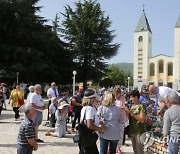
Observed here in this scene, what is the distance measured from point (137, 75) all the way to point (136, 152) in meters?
100

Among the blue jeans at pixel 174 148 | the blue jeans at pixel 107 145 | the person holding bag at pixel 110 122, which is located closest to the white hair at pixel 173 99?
the blue jeans at pixel 174 148

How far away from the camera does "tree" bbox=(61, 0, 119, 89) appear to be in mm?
54781

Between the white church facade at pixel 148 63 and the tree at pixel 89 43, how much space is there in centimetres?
5067

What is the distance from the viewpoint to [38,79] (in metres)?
48.2

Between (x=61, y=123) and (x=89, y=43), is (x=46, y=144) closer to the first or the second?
(x=61, y=123)

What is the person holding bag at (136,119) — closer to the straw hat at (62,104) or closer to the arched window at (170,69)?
the straw hat at (62,104)

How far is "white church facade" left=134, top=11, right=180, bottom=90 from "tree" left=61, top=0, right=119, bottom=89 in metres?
50.7

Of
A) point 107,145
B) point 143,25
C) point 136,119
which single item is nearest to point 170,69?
point 143,25

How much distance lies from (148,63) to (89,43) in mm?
54482

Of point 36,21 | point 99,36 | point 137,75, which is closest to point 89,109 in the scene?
point 36,21

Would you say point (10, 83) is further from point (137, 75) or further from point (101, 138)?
point (137, 75)

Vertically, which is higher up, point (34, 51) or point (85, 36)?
point (85, 36)

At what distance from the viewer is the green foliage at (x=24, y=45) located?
42.3 metres

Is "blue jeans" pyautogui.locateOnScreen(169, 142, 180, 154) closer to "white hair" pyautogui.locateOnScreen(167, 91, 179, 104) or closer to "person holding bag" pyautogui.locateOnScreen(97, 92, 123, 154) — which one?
"white hair" pyautogui.locateOnScreen(167, 91, 179, 104)
